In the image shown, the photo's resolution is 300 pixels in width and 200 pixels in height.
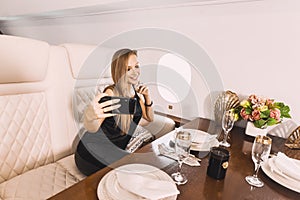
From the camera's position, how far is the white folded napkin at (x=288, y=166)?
0.78m

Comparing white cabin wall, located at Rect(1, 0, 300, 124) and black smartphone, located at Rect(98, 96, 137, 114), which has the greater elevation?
white cabin wall, located at Rect(1, 0, 300, 124)

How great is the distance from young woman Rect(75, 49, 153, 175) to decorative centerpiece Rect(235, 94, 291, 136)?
0.59 metres

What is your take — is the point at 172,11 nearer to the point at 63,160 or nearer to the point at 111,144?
the point at 111,144

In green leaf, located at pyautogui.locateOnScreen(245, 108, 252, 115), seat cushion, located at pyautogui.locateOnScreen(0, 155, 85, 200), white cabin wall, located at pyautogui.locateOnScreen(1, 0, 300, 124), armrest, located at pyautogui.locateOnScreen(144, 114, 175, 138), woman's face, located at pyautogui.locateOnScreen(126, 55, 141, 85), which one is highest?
white cabin wall, located at pyautogui.locateOnScreen(1, 0, 300, 124)

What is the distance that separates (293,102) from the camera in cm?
121

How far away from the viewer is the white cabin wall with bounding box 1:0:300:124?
119cm

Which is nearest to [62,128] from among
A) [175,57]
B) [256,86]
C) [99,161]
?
[99,161]

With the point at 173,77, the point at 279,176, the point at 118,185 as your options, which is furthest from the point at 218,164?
the point at 173,77

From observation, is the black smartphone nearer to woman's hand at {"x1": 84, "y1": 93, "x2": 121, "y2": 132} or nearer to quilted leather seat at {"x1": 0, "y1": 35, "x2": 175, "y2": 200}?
woman's hand at {"x1": 84, "y1": 93, "x2": 121, "y2": 132}

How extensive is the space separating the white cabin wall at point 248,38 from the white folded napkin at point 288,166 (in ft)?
1.58

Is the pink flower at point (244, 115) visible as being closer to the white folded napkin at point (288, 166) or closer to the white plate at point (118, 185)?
the white folded napkin at point (288, 166)

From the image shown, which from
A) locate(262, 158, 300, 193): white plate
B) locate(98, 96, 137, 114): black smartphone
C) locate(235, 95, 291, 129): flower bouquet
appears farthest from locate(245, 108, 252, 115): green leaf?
locate(98, 96, 137, 114): black smartphone

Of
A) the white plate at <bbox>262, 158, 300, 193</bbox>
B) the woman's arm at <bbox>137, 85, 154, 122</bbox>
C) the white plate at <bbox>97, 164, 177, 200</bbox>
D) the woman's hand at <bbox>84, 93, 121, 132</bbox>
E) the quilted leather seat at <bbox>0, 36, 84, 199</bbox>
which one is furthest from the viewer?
the woman's arm at <bbox>137, 85, 154, 122</bbox>

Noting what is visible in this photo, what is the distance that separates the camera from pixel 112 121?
1.07m
